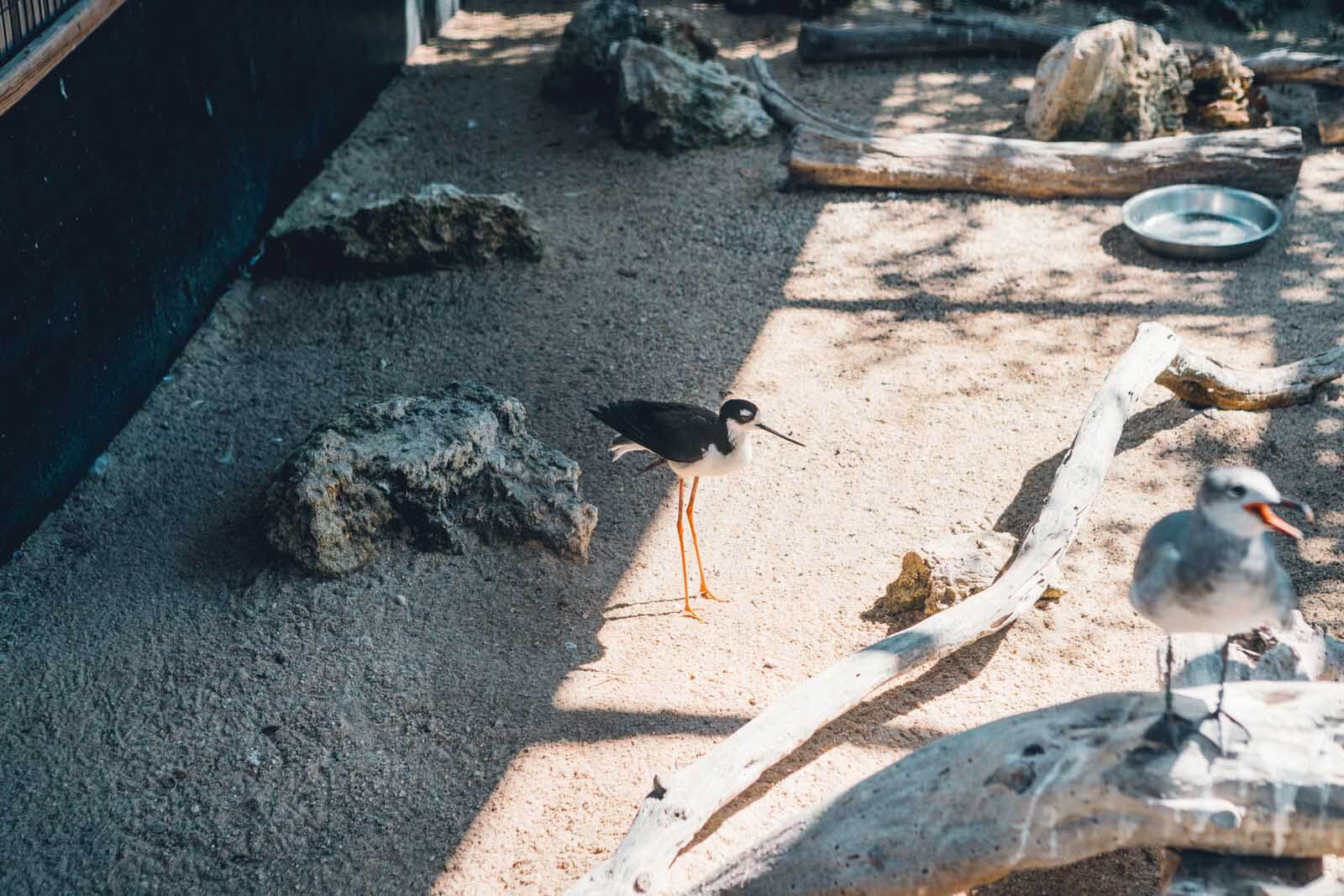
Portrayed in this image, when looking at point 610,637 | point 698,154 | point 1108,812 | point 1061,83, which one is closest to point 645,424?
point 610,637

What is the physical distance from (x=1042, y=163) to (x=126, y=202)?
484 cm

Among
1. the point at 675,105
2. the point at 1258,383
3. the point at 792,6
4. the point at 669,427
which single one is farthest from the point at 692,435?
the point at 792,6

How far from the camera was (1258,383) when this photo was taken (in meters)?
4.91

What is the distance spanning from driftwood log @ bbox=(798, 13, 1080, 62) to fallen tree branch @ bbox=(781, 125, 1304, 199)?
6.66 ft

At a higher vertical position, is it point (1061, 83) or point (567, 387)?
point (1061, 83)

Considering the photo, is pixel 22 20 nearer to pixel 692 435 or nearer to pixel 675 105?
pixel 692 435

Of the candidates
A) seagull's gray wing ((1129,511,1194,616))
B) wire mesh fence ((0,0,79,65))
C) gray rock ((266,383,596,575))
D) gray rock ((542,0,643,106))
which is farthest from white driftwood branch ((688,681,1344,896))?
gray rock ((542,0,643,106))

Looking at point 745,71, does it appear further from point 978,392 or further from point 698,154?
point 978,392

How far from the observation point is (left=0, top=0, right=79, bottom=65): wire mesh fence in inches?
163

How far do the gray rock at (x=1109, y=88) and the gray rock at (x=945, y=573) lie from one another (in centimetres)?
406

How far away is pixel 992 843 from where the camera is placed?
2.58 meters

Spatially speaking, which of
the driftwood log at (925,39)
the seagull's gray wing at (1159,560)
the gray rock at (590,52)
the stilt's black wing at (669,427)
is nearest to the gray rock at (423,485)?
the stilt's black wing at (669,427)

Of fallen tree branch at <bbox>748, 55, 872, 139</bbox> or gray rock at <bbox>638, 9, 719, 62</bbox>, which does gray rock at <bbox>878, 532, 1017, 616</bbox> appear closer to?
fallen tree branch at <bbox>748, 55, 872, 139</bbox>

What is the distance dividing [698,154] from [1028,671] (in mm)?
4578
